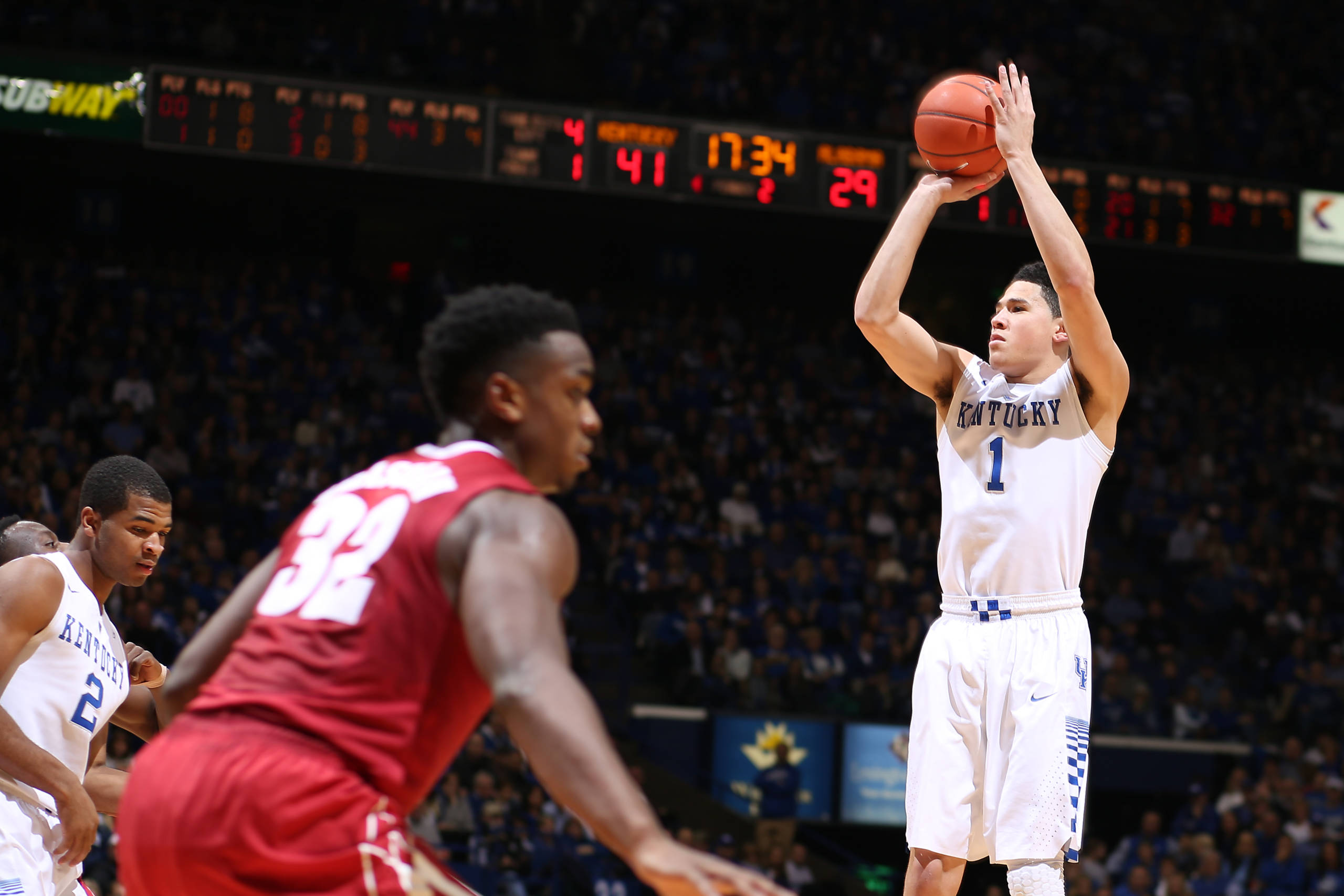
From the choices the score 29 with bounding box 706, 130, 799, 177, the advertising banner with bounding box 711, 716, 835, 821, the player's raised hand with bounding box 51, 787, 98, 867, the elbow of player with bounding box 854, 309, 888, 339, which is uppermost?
the score 29 with bounding box 706, 130, 799, 177

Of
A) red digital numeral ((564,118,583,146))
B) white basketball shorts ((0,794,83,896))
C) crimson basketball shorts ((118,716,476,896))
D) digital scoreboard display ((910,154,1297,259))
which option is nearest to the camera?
crimson basketball shorts ((118,716,476,896))

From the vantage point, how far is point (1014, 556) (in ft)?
14.8

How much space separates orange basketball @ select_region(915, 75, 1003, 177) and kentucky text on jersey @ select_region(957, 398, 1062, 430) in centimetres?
84

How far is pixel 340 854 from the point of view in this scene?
84.2 inches

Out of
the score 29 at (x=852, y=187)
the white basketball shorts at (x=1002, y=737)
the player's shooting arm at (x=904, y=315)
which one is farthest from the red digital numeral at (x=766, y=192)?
the white basketball shorts at (x=1002, y=737)

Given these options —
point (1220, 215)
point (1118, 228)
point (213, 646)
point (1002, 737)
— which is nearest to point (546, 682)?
point (213, 646)

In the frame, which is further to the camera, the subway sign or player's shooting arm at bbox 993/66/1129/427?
the subway sign

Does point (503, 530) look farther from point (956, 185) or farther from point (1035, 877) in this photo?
point (956, 185)

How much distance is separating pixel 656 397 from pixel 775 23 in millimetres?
4937

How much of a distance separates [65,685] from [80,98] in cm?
1064

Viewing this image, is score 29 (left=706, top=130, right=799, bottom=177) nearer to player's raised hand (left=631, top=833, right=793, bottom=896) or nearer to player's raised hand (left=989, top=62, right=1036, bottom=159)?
player's raised hand (left=989, top=62, right=1036, bottom=159)

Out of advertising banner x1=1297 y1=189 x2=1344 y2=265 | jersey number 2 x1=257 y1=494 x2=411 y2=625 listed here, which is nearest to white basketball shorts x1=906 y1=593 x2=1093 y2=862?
jersey number 2 x1=257 y1=494 x2=411 y2=625

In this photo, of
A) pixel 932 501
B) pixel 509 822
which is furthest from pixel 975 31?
pixel 509 822

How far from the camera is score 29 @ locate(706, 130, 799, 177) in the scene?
14383 mm
